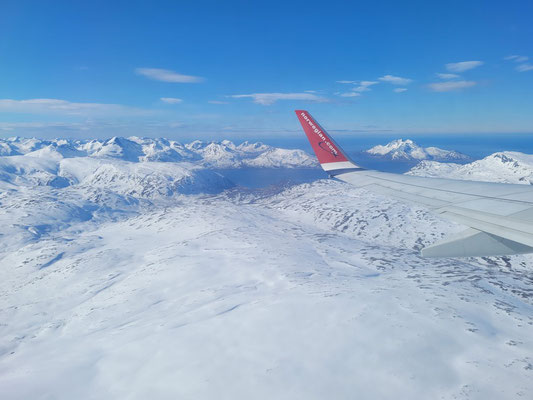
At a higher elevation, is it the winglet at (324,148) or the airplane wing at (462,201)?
the winglet at (324,148)

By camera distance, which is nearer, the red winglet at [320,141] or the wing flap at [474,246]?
the wing flap at [474,246]

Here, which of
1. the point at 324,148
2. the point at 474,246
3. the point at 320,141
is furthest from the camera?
the point at 324,148

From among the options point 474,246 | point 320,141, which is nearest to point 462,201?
point 474,246

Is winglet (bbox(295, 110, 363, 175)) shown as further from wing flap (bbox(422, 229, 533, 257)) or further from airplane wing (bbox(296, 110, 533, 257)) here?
wing flap (bbox(422, 229, 533, 257))

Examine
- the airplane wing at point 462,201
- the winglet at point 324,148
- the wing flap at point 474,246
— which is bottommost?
the wing flap at point 474,246

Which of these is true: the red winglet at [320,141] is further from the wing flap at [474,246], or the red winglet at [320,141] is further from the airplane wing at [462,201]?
the wing flap at [474,246]

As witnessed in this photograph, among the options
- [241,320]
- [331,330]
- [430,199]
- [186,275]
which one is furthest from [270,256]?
[430,199]

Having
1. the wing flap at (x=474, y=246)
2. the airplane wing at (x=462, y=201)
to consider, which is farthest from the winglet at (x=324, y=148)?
the wing flap at (x=474, y=246)

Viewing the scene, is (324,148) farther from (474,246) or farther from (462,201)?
(474,246)

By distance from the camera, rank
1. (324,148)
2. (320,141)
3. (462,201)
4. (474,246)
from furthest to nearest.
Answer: (324,148) → (320,141) → (462,201) → (474,246)
